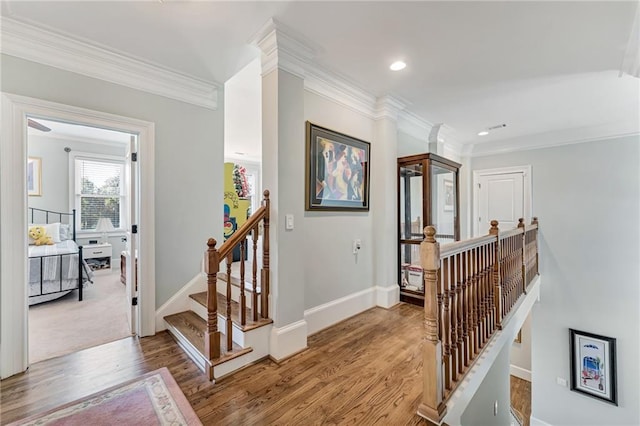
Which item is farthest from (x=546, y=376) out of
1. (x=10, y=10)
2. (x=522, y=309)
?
(x=10, y=10)

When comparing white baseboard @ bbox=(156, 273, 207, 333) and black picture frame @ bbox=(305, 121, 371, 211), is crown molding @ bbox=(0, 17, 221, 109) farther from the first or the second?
white baseboard @ bbox=(156, 273, 207, 333)

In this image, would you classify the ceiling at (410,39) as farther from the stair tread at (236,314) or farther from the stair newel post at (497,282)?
the stair tread at (236,314)

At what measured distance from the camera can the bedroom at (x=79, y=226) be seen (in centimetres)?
288

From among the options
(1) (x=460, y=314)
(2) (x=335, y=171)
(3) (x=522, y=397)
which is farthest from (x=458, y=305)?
(3) (x=522, y=397)

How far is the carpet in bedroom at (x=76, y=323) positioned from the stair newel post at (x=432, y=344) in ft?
8.76

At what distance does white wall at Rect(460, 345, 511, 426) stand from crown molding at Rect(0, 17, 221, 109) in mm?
3728

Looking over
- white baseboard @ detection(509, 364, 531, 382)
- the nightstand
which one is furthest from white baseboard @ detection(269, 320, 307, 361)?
white baseboard @ detection(509, 364, 531, 382)

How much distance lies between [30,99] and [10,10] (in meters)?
0.55

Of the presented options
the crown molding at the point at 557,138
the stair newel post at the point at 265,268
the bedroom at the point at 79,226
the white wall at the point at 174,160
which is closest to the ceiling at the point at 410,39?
the white wall at the point at 174,160

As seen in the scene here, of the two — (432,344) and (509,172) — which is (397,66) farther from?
(509,172)

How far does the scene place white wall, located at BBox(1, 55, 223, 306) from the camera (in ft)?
7.13

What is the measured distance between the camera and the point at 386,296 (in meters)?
3.20

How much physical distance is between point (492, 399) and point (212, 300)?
2.75 m

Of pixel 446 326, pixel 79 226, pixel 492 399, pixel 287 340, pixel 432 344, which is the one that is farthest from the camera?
pixel 79 226
